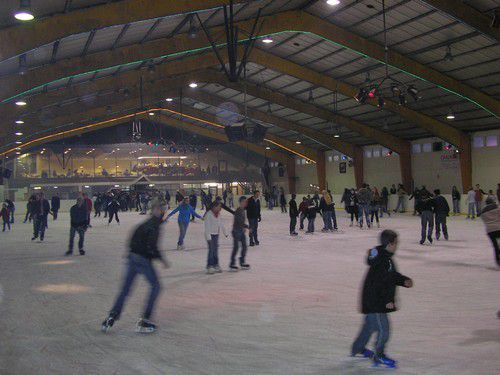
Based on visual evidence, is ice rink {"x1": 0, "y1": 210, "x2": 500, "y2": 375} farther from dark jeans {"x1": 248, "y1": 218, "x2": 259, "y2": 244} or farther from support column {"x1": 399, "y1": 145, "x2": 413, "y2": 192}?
support column {"x1": 399, "y1": 145, "x2": 413, "y2": 192}

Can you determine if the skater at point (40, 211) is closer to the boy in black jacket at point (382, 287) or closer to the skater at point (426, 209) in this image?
the skater at point (426, 209)

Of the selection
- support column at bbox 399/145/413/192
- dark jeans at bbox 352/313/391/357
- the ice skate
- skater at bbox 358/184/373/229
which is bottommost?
the ice skate

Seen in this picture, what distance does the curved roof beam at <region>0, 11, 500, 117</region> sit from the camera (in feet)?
64.1

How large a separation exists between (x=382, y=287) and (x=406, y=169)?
32.8 metres

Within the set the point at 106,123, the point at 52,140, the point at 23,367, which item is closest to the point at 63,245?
the point at 23,367

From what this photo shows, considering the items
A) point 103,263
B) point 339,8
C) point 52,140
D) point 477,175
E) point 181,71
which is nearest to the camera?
point 103,263

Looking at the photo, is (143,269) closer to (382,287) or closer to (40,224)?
(382,287)

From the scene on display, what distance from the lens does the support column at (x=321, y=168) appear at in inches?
1773

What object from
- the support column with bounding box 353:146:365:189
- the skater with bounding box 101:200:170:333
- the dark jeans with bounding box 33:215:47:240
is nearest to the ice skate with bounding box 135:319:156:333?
the skater with bounding box 101:200:170:333

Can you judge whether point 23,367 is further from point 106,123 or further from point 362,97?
point 106,123

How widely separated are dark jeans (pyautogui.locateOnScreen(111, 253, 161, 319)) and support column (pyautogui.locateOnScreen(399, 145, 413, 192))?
31908 mm

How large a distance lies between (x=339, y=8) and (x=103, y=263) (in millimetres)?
13656

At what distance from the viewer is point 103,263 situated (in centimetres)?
1168

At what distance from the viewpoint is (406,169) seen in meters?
35.6
